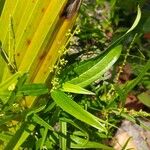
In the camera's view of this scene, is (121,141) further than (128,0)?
Yes

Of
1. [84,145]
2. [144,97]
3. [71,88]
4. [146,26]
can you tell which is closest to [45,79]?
[71,88]

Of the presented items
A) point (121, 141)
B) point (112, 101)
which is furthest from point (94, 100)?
point (121, 141)

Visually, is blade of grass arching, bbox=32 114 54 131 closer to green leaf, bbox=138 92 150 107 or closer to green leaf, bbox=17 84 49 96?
green leaf, bbox=17 84 49 96

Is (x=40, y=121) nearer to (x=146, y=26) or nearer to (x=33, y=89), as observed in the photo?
(x=33, y=89)

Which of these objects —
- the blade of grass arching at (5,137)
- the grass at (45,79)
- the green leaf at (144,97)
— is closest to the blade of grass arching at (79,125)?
the grass at (45,79)

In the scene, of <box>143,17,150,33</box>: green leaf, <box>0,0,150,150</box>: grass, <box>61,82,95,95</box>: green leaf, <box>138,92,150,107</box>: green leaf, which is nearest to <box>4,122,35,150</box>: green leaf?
<box>0,0,150,150</box>: grass

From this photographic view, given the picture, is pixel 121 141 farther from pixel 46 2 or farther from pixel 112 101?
pixel 46 2

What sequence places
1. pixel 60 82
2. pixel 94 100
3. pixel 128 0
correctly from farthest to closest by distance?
pixel 128 0 < pixel 94 100 < pixel 60 82

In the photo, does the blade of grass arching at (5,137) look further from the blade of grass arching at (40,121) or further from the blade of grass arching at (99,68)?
the blade of grass arching at (99,68)
